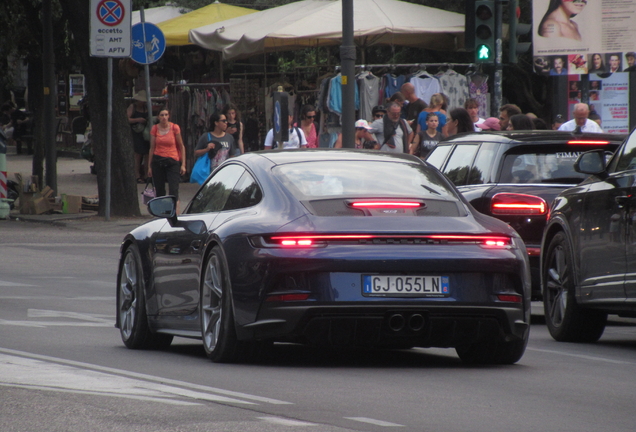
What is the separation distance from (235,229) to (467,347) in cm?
165

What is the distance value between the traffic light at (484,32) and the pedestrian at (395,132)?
153cm

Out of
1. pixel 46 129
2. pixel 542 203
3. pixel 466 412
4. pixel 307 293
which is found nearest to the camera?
pixel 466 412

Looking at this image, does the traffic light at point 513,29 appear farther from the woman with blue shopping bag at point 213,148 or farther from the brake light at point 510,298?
the brake light at point 510,298

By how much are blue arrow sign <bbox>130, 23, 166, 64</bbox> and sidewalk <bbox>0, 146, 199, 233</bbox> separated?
2659 mm

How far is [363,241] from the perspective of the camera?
→ 24.8 ft

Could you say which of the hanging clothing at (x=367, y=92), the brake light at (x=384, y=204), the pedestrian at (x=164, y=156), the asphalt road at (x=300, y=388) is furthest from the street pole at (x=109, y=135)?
the brake light at (x=384, y=204)

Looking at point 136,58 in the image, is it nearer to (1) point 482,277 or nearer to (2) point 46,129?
(2) point 46,129

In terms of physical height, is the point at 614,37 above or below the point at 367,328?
above

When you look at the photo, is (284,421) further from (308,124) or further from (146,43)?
(146,43)

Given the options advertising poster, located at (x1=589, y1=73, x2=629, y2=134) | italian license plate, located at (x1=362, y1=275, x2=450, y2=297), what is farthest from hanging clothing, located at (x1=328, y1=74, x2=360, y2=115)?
italian license plate, located at (x1=362, y1=275, x2=450, y2=297)

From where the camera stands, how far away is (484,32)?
1867cm

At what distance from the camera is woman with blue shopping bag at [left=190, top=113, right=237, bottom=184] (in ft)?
71.1

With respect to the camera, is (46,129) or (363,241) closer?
(363,241)

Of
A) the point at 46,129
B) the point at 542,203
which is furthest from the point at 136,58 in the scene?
the point at 542,203
